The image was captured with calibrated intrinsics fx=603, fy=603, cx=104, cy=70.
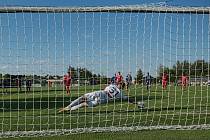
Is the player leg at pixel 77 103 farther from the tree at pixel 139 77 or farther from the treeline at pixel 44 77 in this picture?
the treeline at pixel 44 77

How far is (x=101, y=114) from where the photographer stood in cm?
1708

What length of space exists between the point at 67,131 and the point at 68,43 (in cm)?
209

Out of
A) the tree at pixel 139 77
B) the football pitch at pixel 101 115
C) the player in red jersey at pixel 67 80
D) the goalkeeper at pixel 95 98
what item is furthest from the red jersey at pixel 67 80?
the goalkeeper at pixel 95 98

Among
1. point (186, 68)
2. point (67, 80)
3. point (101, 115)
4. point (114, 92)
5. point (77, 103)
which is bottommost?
point (101, 115)

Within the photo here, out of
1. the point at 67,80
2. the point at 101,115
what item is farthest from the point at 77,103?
the point at 67,80

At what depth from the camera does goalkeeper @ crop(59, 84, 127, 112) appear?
1828 cm

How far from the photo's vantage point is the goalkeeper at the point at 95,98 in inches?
720

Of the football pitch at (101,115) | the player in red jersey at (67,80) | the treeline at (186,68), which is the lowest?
the football pitch at (101,115)

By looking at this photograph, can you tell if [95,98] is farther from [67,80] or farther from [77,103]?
[67,80]

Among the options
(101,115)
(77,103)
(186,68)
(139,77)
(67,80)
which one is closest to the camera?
(186,68)

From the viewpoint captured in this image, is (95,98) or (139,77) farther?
(95,98)

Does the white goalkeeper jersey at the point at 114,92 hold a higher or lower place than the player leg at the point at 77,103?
higher

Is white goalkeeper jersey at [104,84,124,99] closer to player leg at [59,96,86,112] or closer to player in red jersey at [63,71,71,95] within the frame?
player leg at [59,96,86,112]

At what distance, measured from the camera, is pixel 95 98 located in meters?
18.7
